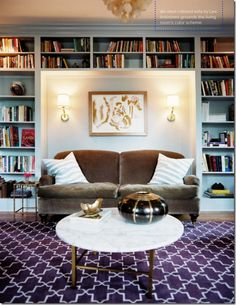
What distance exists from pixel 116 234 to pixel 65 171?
78.2 inches

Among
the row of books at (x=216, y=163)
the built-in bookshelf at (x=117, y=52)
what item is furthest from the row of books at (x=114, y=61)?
the row of books at (x=216, y=163)

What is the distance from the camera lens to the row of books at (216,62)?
12.7 ft

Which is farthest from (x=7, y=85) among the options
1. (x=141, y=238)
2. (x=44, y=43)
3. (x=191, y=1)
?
(x=141, y=238)

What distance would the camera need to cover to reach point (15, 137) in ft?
13.1

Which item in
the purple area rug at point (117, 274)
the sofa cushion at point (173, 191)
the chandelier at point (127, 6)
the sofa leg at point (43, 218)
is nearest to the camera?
the purple area rug at point (117, 274)

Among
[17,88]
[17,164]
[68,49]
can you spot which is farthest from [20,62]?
[17,164]

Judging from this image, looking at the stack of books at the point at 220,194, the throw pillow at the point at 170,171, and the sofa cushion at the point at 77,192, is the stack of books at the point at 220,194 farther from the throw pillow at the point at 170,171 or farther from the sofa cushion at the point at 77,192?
the sofa cushion at the point at 77,192

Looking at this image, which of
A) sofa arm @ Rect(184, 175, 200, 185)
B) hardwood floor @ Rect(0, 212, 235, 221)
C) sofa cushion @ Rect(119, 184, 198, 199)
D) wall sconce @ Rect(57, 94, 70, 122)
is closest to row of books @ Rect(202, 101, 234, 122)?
sofa arm @ Rect(184, 175, 200, 185)

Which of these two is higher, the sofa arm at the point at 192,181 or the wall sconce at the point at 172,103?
the wall sconce at the point at 172,103

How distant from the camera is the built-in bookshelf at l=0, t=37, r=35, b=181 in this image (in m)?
3.85

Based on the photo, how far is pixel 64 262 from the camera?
216cm

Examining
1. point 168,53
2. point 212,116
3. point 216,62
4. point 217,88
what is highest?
point 168,53

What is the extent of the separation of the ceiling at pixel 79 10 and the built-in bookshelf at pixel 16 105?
1.28 ft

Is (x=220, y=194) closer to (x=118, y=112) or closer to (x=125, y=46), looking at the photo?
(x=118, y=112)
